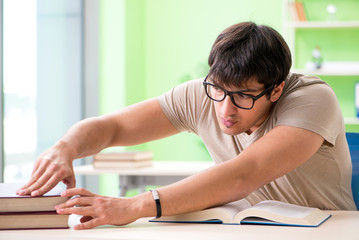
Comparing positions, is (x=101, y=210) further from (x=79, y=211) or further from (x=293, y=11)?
(x=293, y=11)

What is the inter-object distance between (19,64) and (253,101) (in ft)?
8.13

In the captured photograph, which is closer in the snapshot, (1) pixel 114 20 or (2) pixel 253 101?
(2) pixel 253 101

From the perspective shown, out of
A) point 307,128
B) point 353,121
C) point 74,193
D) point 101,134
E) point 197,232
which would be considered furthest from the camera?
point 353,121

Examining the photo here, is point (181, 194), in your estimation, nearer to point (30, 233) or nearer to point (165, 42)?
point (30, 233)

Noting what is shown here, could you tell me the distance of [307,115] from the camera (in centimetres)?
140

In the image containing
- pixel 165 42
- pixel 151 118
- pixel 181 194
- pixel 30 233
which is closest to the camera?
pixel 30 233

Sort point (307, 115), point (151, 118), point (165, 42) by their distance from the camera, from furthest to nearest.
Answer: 1. point (165, 42)
2. point (151, 118)
3. point (307, 115)

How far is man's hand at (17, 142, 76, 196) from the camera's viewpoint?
1.30 m

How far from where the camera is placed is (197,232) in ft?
3.76

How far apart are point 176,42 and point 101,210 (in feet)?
14.4

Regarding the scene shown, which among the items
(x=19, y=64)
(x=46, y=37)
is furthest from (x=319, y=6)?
(x=19, y=64)

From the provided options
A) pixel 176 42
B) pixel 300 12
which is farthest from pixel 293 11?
pixel 176 42

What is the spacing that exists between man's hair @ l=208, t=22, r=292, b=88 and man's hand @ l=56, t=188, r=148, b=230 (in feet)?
1.37

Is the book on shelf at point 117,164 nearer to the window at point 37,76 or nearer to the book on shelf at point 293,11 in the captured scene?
the window at point 37,76
